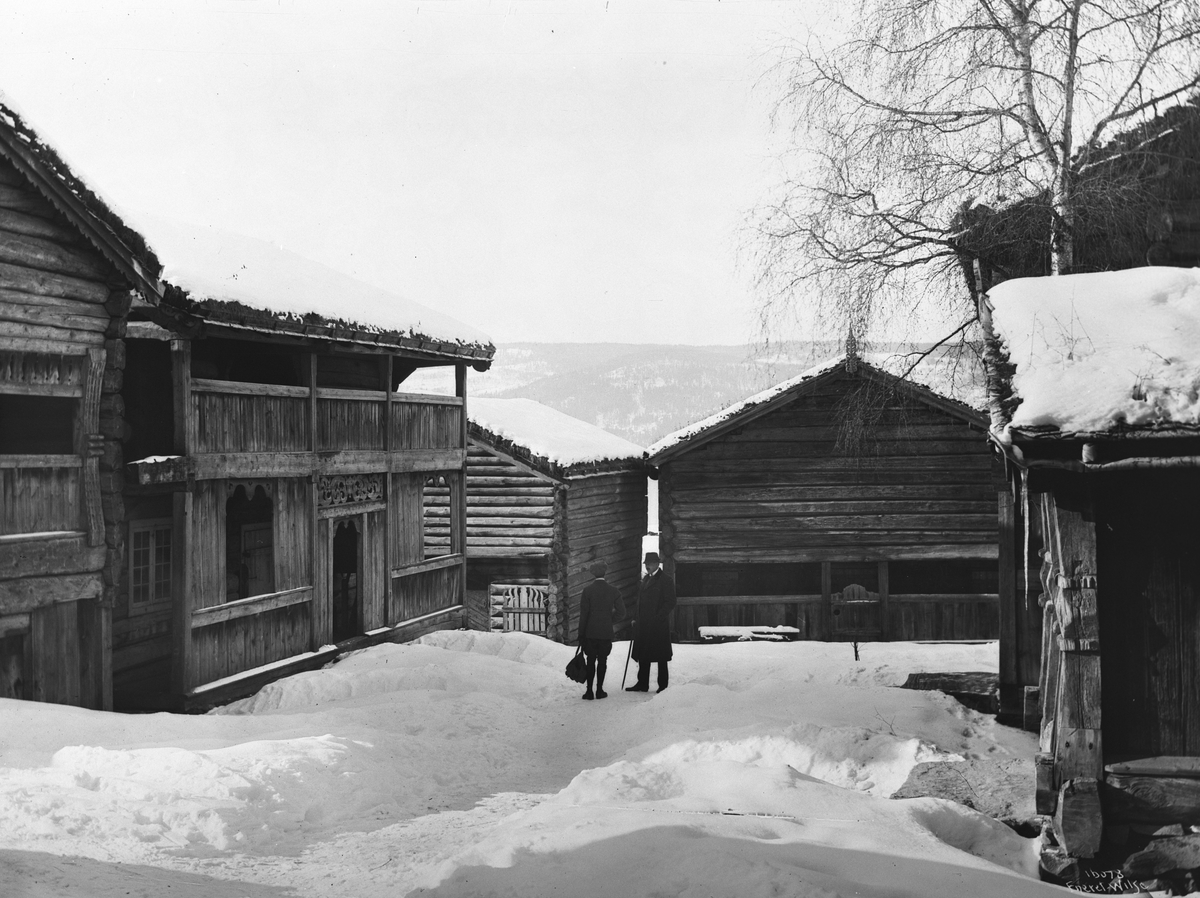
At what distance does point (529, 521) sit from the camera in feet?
72.4

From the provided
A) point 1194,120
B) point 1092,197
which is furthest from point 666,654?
point 1194,120

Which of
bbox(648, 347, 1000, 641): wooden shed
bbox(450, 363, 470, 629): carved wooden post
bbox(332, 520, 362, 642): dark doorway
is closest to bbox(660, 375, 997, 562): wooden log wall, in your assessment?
bbox(648, 347, 1000, 641): wooden shed

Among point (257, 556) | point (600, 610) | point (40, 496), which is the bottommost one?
point (600, 610)

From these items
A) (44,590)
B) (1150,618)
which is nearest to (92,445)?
(44,590)

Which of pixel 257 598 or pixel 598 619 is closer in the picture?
pixel 598 619

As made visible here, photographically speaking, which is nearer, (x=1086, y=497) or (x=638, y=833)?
(x=638, y=833)

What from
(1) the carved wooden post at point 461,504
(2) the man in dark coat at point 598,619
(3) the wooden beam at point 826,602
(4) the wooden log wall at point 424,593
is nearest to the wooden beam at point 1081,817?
(2) the man in dark coat at point 598,619

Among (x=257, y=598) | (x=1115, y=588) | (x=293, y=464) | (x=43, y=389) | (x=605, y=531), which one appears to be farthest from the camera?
(x=605, y=531)

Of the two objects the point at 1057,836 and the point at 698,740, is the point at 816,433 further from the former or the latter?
the point at 1057,836

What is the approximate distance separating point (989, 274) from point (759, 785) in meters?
8.79

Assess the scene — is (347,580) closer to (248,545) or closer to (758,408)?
(248,545)

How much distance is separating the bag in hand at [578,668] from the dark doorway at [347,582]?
4.44 meters

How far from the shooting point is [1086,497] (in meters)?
6.94

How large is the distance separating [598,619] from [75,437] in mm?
6125
